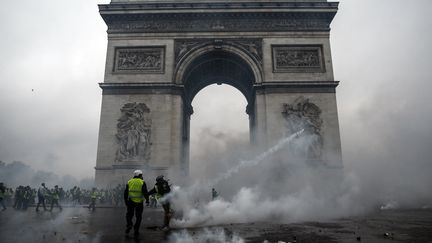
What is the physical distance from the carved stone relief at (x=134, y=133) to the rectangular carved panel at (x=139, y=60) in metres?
2.69

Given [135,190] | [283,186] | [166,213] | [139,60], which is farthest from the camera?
[139,60]

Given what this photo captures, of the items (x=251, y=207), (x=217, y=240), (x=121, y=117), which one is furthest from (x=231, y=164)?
(x=217, y=240)

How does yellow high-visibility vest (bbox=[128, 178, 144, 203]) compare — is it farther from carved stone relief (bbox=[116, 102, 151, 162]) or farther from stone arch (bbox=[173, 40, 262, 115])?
stone arch (bbox=[173, 40, 262, 115])

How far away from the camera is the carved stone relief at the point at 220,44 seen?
2261cm

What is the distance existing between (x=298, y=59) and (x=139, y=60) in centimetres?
1119

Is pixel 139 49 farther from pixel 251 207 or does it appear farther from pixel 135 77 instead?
pixel 251 207

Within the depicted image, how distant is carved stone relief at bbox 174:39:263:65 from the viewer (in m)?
22.6

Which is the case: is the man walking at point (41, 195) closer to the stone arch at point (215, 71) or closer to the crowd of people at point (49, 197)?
the crowd of people at point (49, 197)

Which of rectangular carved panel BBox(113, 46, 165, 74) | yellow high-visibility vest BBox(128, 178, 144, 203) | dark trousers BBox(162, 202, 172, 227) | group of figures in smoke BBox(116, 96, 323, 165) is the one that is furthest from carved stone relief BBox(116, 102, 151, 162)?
yellow high-visibility vest BBox(128, 178, 144, 203)

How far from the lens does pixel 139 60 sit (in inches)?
892

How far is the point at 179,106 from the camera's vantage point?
2170 centimetres

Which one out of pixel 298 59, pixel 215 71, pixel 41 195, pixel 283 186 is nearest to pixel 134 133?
pixel 41 195

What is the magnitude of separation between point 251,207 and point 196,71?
15020mm

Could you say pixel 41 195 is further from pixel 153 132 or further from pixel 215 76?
pixel 215 76
